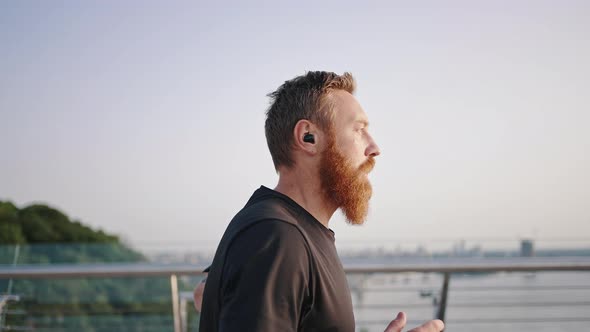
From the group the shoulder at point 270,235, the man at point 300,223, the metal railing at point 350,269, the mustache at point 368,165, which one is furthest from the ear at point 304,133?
the metal railing at point 350,269

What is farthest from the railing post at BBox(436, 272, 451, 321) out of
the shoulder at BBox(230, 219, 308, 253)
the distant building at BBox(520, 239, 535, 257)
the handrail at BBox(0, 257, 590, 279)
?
the shoulder at BBox(230, 219, 308, 253)

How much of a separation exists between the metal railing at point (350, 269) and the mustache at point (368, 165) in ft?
7.46

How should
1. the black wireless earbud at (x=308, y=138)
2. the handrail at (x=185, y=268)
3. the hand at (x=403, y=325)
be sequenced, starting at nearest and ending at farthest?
the hand at (x=403, y=325), the black wireless earbud at (x=308, y=138), the handrail at (x=185, y=268)

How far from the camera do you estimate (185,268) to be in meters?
3.56

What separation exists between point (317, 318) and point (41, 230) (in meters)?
27.4

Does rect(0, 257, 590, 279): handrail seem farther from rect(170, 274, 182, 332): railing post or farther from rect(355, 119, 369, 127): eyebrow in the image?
rect(355, 119, 369, 127): eyebrow

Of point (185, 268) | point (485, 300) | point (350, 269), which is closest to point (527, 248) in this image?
point (485, 300)

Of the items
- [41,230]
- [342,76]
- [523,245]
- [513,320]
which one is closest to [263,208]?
[342,76]

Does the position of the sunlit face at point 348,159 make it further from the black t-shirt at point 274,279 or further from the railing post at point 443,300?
the railing post at point 443,300

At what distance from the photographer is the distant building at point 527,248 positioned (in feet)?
13.9

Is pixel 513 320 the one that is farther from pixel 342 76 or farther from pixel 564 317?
pixel 342 76

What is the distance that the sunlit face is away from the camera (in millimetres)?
1259

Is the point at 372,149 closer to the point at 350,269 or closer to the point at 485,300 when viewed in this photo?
the point at 350,269

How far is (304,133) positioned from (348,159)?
0.33ft
